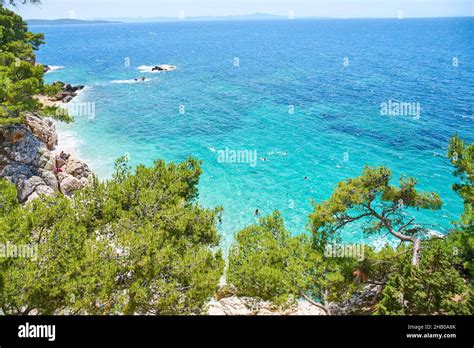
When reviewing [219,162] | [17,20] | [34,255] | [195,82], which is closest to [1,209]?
[34,255]

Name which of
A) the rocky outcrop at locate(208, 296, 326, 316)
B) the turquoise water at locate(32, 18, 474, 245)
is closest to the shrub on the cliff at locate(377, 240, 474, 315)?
the rocky outcrop at locate(208, 296, 326, 316)

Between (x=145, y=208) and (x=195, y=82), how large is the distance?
6846 centimetres

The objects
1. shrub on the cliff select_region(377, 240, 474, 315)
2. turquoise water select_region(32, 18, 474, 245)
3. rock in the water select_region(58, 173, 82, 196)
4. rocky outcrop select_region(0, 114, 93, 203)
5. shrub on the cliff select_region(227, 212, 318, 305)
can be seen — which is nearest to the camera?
shrub on the cliff select_region(377, 240, 474, 315)

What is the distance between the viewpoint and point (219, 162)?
4041 centimetres

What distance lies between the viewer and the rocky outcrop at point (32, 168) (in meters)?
26.9

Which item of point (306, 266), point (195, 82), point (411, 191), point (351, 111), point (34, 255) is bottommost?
point (306, 266)

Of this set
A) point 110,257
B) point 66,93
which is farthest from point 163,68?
point 110,257

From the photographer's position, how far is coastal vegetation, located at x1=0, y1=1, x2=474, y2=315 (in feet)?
39.1

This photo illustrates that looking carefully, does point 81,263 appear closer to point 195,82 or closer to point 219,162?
point 219,162

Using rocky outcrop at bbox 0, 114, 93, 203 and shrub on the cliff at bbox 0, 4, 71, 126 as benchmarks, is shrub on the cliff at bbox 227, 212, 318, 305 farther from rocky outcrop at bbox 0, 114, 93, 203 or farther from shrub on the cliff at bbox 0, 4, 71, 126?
shrub on the cliff at bbox 0, 4, 71, 126

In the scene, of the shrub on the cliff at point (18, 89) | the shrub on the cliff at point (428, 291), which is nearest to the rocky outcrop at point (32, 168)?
the shrub on the cliff at point (18, 89)

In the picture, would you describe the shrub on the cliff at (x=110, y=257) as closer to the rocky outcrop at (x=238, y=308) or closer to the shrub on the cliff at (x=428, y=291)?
the rocky outcrop at (x=238, y=308)

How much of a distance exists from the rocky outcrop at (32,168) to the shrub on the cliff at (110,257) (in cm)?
1176

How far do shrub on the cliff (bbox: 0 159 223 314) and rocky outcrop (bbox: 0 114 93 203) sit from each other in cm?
1176
